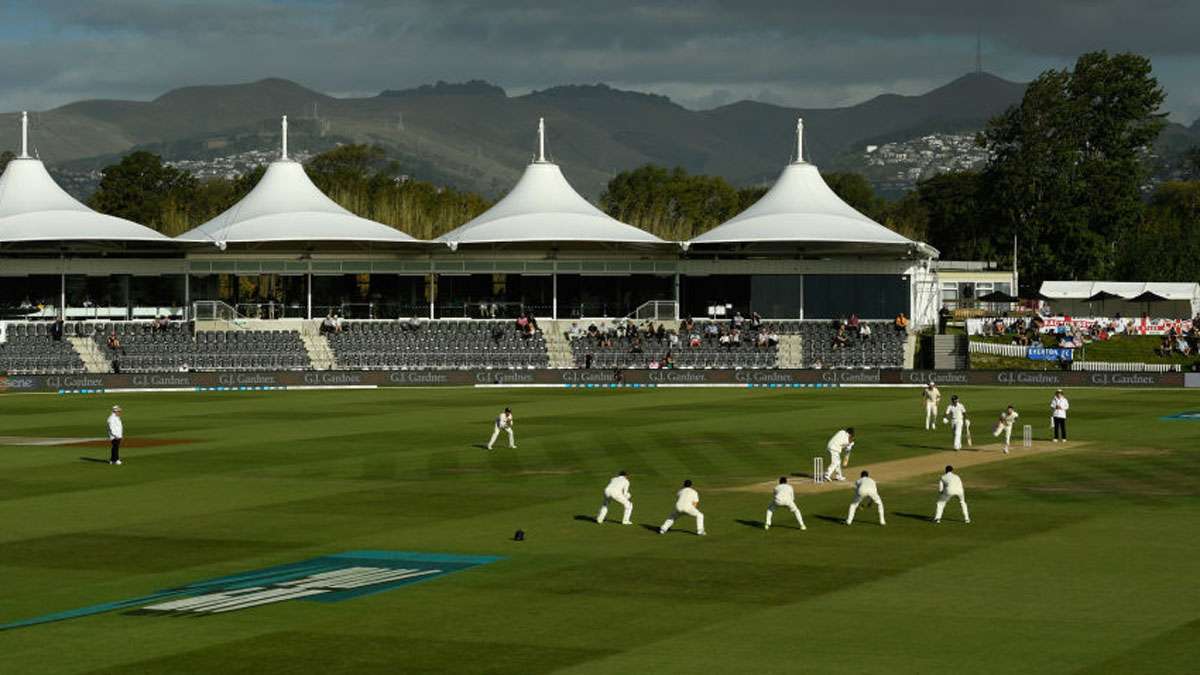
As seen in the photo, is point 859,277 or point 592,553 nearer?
point 592,553

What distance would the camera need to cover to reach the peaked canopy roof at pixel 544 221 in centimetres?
9450

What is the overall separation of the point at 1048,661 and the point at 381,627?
30.0 feet

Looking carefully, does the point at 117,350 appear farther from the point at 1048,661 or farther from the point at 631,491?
the point at 1048,661

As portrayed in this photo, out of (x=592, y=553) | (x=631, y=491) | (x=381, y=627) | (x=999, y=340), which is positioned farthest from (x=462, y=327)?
(x=381, y=627)

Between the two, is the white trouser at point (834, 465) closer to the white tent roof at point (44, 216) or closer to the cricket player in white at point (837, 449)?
the cricket player in white at point (837, 449)

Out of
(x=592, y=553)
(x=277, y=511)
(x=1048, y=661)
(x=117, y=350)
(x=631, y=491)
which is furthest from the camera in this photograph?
(x=117, y=350)

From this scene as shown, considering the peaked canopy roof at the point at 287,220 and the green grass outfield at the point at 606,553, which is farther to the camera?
the peaked canopy roof at the point at 287,220

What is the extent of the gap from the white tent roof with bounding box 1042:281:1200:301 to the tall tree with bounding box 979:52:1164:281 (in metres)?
13.5

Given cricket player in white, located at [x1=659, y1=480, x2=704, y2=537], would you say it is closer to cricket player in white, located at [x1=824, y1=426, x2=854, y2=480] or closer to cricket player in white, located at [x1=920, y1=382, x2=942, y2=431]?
cricket player in white, located at [x1=824, y1=426, x2=854, y2=480]

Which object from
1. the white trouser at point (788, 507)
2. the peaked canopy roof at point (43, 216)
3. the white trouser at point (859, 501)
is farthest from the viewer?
the peaked canopy roof at point (43, 216)

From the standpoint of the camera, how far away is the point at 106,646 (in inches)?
937

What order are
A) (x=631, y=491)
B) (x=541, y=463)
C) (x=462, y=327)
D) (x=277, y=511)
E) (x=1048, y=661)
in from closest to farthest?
(x=1048, y=661), (x=277, y=511), (x=631, y=491), (x=541, y=463), (x=462, y=327)

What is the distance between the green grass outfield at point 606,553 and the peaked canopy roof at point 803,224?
118ft

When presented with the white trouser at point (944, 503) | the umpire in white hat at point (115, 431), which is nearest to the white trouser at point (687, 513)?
the white trouser at point (944, 503)
